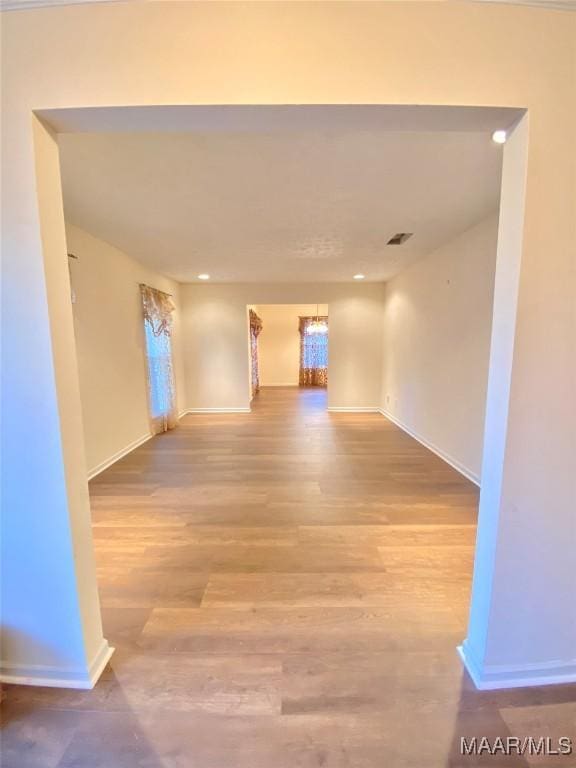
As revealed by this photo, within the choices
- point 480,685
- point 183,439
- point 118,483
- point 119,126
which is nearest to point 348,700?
point 480,685

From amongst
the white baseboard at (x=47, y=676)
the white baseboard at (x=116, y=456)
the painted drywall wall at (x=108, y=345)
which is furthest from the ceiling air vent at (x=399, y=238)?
the white baseboard at (x=116, y=456)

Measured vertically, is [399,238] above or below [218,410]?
above

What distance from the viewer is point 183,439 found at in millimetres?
4363

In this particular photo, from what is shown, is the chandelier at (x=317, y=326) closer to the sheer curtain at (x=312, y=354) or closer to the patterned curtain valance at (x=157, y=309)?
the sheer curtain at (x=312, y=354)

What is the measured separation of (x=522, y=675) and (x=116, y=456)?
12.1ft

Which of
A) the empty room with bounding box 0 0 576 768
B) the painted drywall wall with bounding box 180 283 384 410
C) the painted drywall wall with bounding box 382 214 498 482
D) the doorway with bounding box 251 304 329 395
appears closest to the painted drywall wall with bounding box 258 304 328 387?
the doorway with bounding box 251 304 329 395

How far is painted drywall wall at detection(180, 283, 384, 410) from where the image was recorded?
566 centimetres

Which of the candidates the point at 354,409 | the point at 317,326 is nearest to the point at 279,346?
the point at 317,326

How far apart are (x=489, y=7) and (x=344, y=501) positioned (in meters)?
2.65

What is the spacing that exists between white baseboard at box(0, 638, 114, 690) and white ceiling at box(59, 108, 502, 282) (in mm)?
2051

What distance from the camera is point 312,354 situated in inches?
349

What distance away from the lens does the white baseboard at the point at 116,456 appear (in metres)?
3.13

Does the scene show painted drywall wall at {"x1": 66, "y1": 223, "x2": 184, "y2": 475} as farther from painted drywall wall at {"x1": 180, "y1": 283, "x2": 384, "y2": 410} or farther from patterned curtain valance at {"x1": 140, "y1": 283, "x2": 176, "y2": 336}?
painted drywall wall at {"x1": 180, "y1": 283, "x2": 384, "y2": 410}

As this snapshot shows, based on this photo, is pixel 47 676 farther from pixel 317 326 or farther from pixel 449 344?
pixel 317 326
